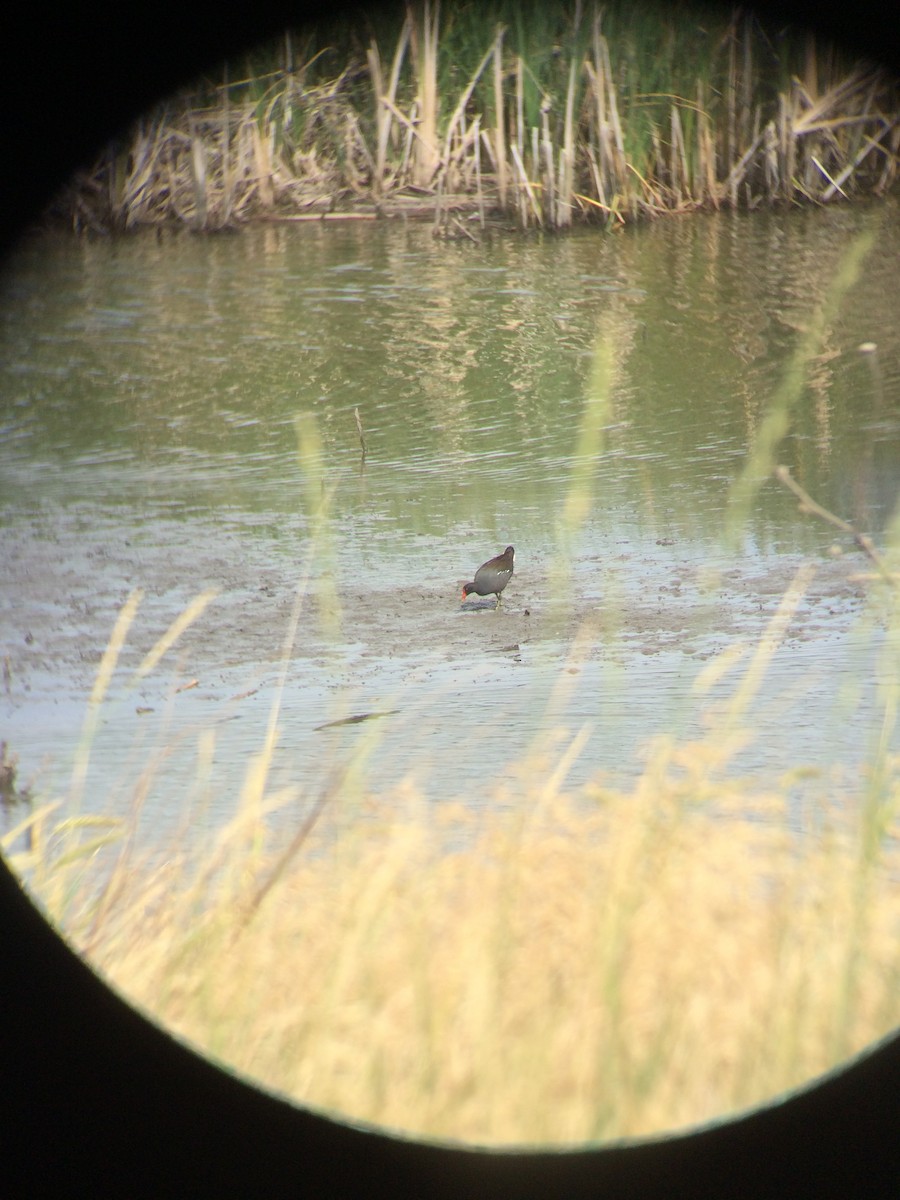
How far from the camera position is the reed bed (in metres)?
5.84

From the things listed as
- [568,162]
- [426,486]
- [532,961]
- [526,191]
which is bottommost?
[426,486]

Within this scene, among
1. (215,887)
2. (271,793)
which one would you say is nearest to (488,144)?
(271,793)

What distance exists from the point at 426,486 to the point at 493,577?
99cm

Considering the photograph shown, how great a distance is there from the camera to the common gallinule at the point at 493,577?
3.33 metres

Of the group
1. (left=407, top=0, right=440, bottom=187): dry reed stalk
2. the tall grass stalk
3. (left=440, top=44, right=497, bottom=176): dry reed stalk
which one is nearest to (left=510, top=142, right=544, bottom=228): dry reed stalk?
(left=440, top=44, right=497, bottom=176): dry reed stalk

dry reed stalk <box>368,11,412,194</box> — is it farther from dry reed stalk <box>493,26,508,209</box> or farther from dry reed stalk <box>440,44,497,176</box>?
dry reed stalk <box>493,26,508,209</box>

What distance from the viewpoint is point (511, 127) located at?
605 centimetres

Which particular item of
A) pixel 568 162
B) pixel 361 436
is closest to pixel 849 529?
pixel 361 436

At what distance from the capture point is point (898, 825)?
7.10 ft

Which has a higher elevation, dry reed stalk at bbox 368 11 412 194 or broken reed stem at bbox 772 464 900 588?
dry reed stalk at bbox 368 11 412 194

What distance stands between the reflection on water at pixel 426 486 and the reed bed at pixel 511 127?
16cm

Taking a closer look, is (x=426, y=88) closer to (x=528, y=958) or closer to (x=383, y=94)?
(x=383, y=94)

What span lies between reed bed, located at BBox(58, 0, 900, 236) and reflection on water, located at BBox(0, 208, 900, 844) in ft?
0.54

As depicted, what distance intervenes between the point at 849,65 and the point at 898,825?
190 inches
